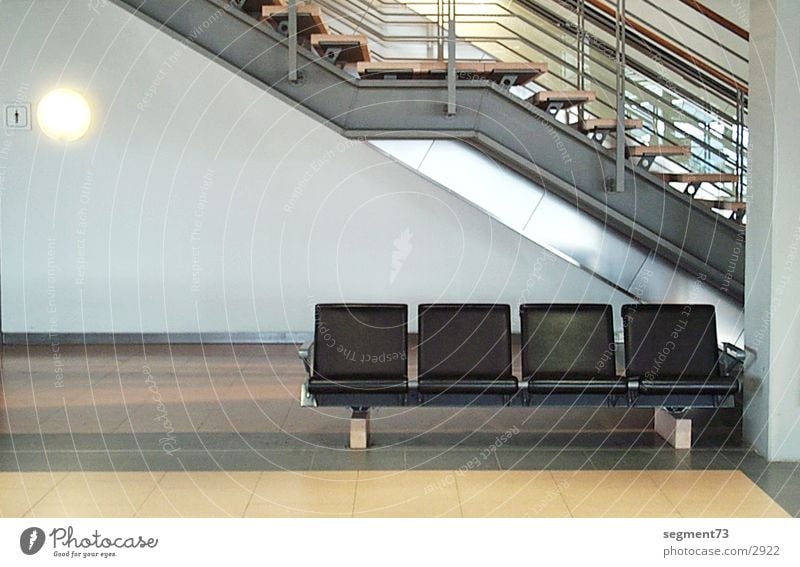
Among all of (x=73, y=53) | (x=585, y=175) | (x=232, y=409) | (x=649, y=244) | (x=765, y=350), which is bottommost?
(x=232, y=409)

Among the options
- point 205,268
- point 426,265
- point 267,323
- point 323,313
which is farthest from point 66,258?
point 323,313

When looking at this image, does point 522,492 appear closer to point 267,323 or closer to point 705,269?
point 705,269

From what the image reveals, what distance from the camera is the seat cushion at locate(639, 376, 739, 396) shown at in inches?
233

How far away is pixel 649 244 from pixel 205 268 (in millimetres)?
4911

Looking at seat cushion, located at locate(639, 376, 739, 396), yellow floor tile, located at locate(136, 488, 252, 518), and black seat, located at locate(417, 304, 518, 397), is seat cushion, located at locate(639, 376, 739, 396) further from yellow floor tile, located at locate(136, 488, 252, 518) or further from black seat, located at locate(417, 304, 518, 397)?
yellow floor tile, located at locate(136, 488, 252, 518)

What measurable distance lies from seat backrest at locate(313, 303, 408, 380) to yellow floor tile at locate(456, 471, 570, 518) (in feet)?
3.26

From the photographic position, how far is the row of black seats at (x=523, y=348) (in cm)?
599

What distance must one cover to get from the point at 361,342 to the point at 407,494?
1.38 m

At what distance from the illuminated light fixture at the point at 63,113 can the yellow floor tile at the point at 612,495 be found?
6219mm

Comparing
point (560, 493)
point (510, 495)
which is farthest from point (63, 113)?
point (560, 493)

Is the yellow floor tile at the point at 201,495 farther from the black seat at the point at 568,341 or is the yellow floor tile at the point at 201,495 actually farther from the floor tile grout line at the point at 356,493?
the black seat at the point at 568,341

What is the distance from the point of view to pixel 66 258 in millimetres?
10094

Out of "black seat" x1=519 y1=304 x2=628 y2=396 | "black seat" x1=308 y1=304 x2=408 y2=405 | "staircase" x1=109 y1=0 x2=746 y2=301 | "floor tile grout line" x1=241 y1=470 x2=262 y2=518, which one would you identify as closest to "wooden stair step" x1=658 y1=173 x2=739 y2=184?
"staircase" x1=109 y1=0 x2=746 y2=301

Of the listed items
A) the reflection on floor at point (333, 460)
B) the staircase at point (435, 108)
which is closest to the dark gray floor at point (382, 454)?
the reflection on floor at point (333, 460)
